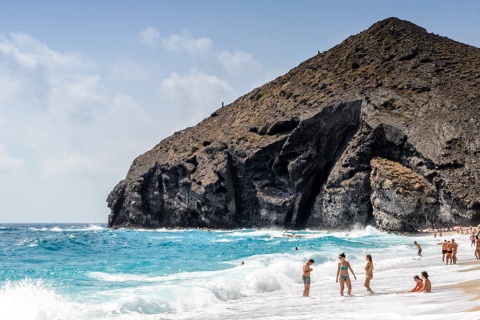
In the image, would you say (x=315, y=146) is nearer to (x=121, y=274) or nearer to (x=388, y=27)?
(x=388, y=27)

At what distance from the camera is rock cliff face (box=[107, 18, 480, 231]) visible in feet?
195

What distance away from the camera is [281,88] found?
312ft

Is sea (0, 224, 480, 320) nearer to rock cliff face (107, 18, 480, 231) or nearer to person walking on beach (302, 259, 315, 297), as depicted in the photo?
person walking on beach (302, 259, 315, 297)

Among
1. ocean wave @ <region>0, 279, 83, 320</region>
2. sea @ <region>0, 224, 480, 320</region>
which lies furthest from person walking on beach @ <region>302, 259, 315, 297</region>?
ocean wave @ <region>0, 279, 83, 320</region>

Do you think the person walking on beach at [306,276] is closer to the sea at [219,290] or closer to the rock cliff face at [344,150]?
the sea at [219,290]

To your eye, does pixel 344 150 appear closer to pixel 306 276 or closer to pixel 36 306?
pixel 306 276

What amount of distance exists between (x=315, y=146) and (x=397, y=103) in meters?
13.2

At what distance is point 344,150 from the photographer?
7275 cm

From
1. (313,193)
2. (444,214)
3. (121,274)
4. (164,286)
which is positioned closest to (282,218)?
(313,193)

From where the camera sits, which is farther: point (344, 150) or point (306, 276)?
point (344, 150)

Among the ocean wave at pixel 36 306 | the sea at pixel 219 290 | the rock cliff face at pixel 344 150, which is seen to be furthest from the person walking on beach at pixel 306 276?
the rock cliff face at pixel 344 150

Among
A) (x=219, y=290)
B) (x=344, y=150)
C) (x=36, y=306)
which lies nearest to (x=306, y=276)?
(x=219, y=290)

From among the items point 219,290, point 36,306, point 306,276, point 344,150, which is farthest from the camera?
point 344,150

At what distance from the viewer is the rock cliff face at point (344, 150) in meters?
59.6
